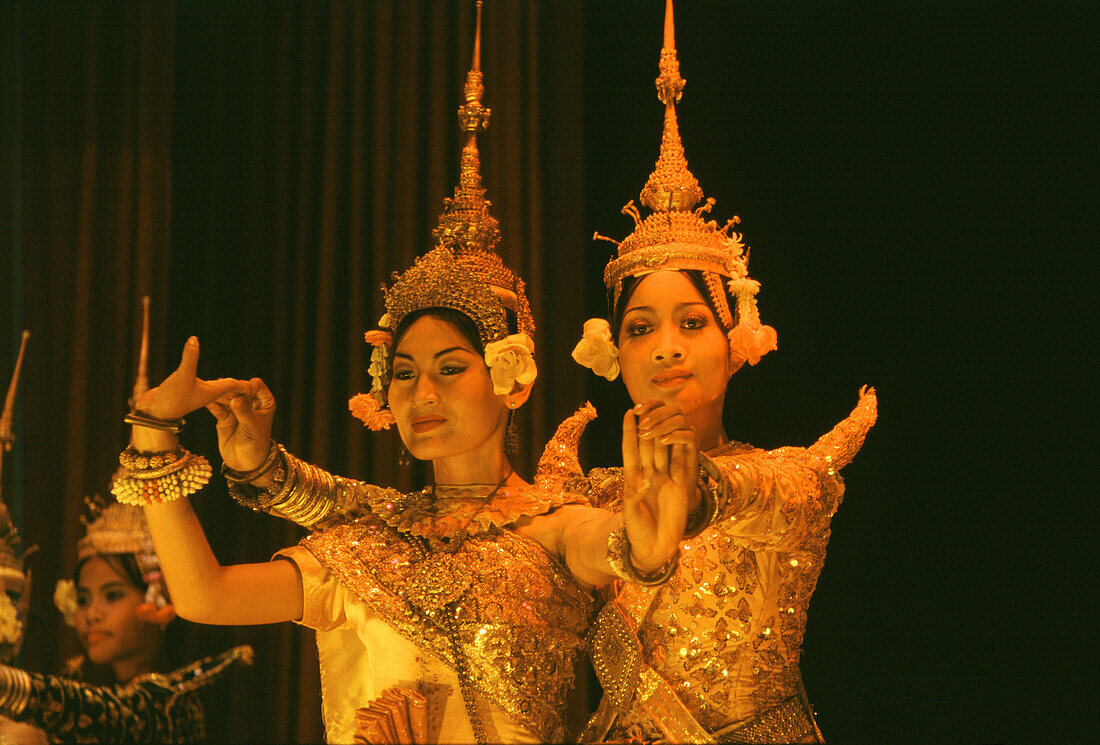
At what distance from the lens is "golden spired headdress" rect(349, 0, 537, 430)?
2.29m

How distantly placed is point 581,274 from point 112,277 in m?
1.30

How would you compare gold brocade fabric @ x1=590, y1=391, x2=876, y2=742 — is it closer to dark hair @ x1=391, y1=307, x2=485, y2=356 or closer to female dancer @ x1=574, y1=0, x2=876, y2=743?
female dancer @ x1=574, y1=0, x2=876, y2=743

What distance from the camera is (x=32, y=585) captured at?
10.6 ft

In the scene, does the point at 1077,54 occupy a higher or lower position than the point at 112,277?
higher

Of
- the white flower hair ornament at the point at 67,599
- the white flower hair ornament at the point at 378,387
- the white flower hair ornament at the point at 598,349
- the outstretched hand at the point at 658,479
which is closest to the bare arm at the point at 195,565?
the white flower hair ornament at the point at 378,387

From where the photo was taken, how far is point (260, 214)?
332cm

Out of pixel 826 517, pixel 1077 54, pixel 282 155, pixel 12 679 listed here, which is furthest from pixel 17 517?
pixel 1077 54

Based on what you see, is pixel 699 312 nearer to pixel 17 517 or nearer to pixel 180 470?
pixel 180 470

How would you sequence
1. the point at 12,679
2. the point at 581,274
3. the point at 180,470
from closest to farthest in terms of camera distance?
the point at 180,470 → the point at 12,679 → the point at 581,274

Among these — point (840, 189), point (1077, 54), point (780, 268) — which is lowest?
point (780, 268)

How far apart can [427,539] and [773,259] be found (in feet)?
Result: 4.22

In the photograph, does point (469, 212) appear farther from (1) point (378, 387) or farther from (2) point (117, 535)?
(2) point (117, 535)

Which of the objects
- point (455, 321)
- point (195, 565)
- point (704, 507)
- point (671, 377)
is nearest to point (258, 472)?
point (195, 565)

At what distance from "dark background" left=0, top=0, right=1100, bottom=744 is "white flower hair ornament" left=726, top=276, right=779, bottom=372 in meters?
0.72
